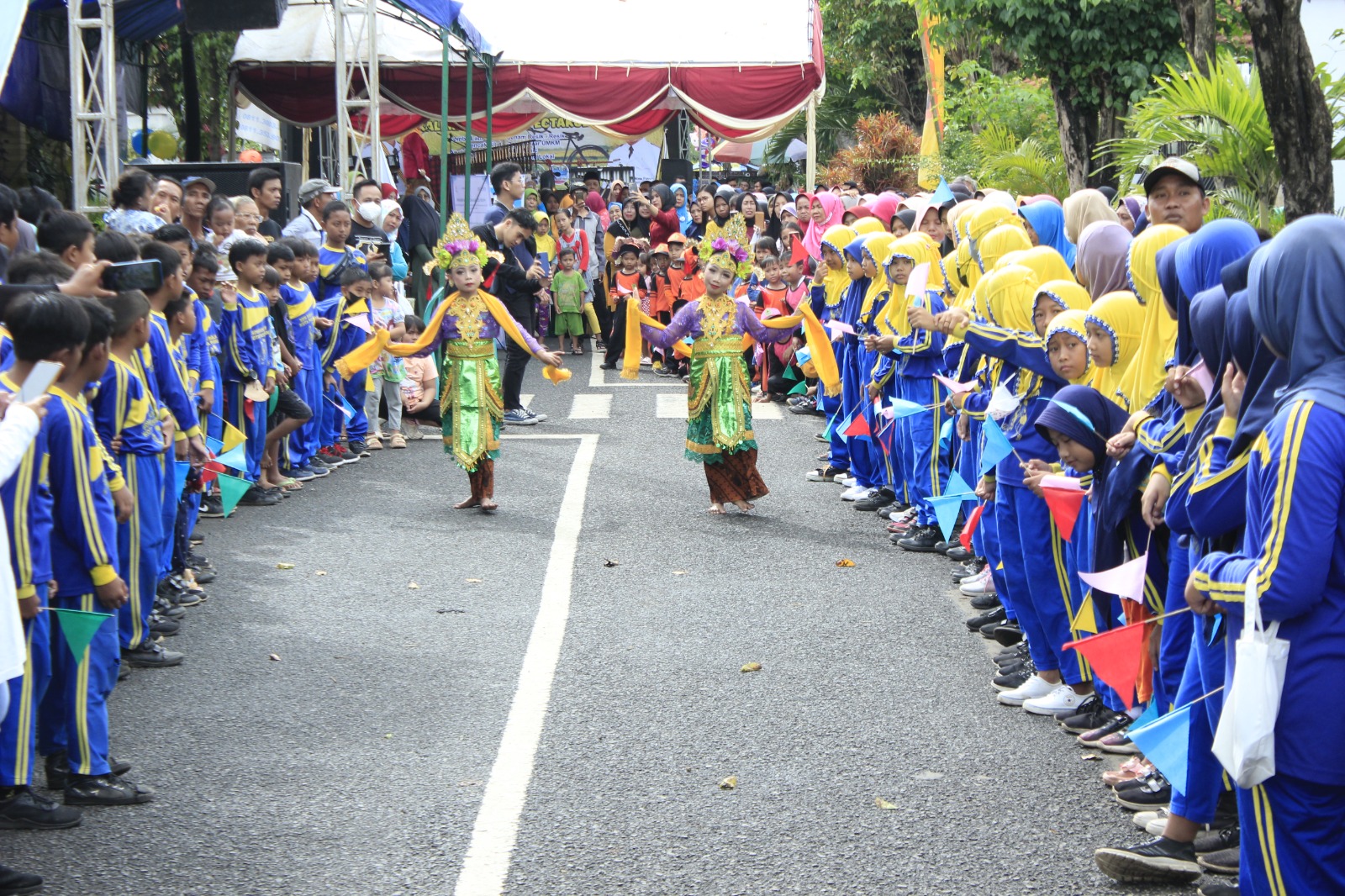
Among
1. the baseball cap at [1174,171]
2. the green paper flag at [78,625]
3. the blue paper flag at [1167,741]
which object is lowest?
the blue paper flag at [1167,741]

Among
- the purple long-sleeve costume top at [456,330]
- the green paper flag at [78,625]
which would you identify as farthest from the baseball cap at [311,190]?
the green paper flag at [78,625]

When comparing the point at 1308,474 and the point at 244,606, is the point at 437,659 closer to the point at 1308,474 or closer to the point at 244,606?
the point at 244,606

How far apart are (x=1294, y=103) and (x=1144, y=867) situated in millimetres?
5297

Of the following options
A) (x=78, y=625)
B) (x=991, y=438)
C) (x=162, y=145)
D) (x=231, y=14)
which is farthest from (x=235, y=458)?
(x=162, y=145)

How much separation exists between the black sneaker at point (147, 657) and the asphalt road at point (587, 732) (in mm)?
92

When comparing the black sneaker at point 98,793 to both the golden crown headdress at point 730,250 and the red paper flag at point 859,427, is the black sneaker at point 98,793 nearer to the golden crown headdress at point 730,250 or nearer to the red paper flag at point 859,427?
the golden crown headdress at point 730,250

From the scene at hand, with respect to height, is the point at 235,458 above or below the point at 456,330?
below

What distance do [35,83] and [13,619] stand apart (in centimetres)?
1206

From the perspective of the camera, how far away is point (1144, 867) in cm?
408

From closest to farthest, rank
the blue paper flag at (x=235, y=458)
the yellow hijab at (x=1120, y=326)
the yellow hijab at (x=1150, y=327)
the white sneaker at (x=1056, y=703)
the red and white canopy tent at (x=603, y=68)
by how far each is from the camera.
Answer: the yellow hijab at (x=1150, y=327) < the yellow hijab at (x=1120, y=326) < the white sneaker at (x=1056, y=703) < the blue paper flag at (x=235, y=458) < the red and white canopy tent at (x=603, y=68)

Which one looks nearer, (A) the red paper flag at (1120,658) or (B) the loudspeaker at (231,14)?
(A) the red paper flag at (1120,658)

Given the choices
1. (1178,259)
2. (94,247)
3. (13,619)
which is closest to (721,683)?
(1178,259)

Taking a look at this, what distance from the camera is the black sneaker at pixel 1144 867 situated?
409cm

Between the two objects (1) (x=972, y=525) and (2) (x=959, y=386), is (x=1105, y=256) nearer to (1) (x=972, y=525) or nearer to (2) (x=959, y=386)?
(2) (x=959, y=386)
